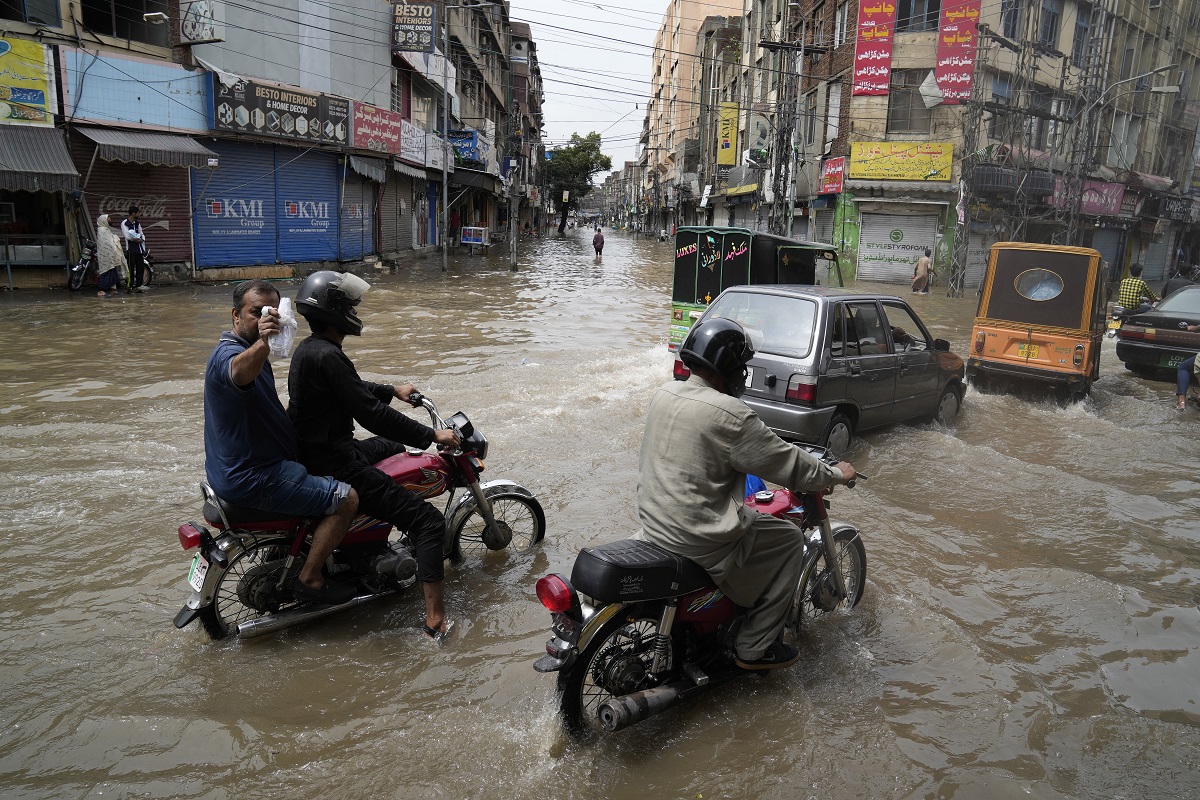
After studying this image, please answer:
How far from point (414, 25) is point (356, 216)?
6.37m

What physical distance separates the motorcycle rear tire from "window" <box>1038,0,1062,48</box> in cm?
3252

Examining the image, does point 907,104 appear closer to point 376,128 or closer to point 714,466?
point 376,128

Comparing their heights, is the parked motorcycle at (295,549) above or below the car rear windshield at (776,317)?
below

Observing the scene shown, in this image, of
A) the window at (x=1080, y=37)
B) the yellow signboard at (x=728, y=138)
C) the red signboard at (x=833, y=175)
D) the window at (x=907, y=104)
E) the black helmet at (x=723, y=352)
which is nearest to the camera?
the black helmet at (x=723, y=352)

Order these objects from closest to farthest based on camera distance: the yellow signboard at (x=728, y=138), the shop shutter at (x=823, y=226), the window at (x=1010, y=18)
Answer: the window at (x=1010, y=18) → the shop shutter at (x=823, y=226) → the yellow signboard at (x=728, y=138)

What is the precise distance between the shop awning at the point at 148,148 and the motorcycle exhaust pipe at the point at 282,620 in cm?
1583

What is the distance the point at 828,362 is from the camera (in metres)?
7.21

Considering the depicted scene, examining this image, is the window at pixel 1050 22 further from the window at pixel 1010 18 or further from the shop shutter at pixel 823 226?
the shop shutter at pixel 823 226

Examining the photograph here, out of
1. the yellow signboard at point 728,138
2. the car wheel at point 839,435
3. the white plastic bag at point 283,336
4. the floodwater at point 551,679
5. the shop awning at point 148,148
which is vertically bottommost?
the floodwater at point 551,679

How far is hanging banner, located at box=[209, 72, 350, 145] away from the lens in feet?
Result: 63.5

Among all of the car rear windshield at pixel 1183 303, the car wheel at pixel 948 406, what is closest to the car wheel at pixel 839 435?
the car wheel at pixel 948 406

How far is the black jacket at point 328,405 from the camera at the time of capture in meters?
A: 3.96

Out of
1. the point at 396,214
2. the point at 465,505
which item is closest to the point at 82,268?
the point at 396,214

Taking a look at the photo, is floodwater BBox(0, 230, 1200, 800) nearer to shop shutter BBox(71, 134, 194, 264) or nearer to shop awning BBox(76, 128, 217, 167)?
shop awning BBox(76, 128, 217, 167)
